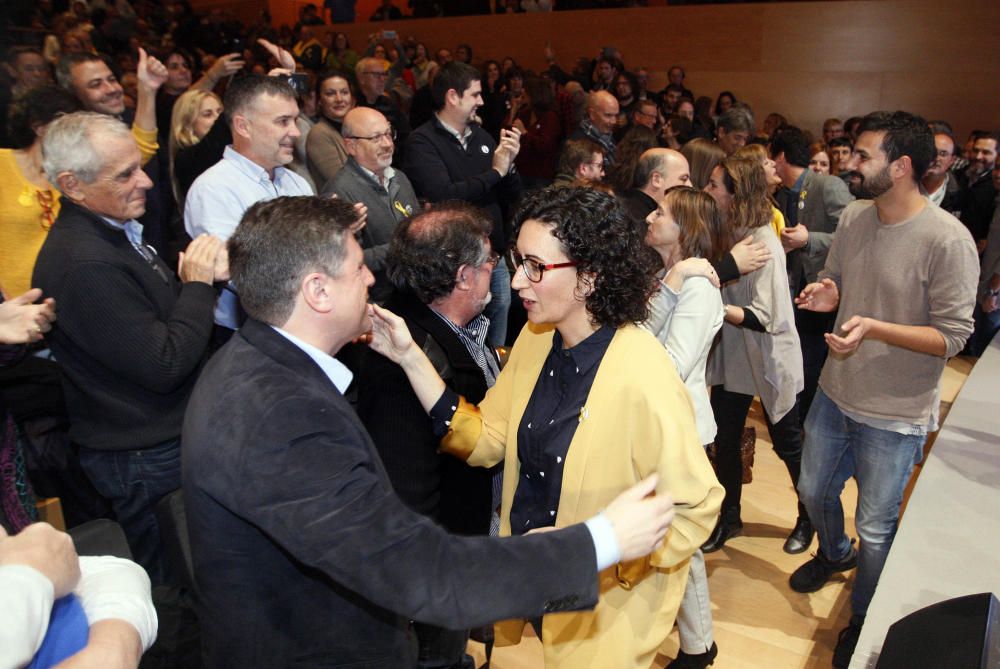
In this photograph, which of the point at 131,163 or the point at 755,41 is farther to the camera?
the point at 755,41

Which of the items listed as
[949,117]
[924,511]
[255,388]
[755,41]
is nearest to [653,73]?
[755,41]

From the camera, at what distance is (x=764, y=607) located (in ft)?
9.37

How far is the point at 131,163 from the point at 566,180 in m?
2.18

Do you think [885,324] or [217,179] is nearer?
[885,324]

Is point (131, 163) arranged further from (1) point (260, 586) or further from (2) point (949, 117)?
(2) point (949, 117)

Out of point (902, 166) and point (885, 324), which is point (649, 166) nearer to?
point (902, 166)

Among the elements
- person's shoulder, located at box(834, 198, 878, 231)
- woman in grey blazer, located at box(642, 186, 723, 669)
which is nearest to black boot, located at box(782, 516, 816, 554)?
woman in grey blazer, located at box(642, 186, 723, 669)

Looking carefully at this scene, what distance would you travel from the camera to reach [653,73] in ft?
31.1

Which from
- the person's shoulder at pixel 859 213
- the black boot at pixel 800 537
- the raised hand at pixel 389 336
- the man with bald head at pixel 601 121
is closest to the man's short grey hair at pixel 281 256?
the raised hand at pixel 389 336

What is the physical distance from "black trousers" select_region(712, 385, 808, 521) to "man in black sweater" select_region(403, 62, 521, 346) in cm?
147

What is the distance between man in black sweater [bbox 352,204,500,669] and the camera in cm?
184

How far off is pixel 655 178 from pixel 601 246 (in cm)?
165

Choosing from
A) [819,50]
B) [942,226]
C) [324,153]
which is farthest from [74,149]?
[819,50]

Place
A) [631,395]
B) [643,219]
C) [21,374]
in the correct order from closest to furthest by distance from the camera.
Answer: [631,395]
[21,374]
[643,219]
